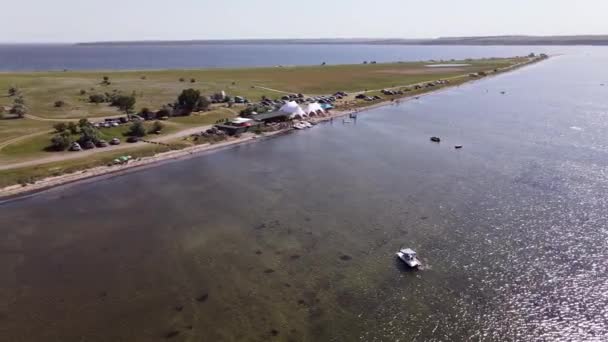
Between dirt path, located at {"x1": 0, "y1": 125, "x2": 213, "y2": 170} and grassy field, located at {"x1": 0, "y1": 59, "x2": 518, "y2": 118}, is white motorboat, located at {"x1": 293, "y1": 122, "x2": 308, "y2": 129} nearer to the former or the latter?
dirt path, located at {"x1": 0, "y1": 125, "x2": 213, "y2": 170}

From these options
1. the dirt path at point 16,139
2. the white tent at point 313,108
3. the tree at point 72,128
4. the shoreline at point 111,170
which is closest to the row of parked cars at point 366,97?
the white tent at point 313,108

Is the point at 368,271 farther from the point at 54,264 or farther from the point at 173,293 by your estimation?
the point at 54,264

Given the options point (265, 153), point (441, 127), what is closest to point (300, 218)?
point (265, 153)

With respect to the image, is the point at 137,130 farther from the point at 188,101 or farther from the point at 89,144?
the point at 188,101

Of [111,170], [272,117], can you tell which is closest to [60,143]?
[111,170]

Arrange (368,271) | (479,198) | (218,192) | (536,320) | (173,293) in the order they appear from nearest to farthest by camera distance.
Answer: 1. (536,320)
2. (173,293)
3. (368,271)
4. (479,198)
5. (218,192)

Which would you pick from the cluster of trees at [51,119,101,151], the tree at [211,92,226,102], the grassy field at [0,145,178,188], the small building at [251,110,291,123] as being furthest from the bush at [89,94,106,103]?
the grassy field at [0,145,178,188]
